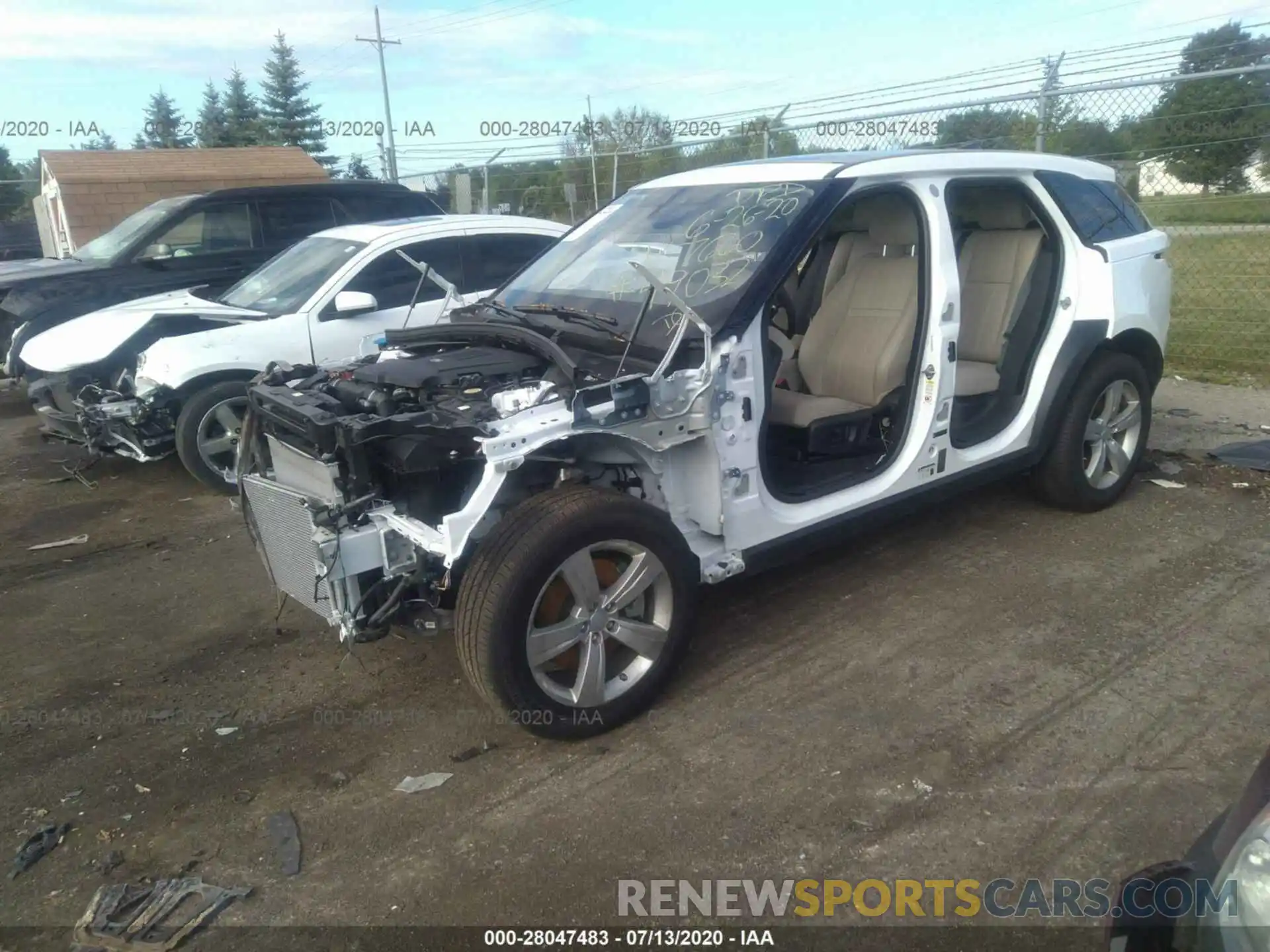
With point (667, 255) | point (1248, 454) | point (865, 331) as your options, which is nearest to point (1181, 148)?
point (1248, 454)

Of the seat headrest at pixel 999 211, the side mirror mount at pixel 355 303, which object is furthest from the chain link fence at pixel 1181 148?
the side mirror mount at pixel 355 303

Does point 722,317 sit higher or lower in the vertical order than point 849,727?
higher

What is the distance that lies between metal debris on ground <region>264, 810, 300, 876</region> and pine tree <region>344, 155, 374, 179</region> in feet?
63.9

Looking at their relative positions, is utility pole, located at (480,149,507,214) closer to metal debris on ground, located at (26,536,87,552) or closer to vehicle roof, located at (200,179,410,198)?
vehicle roof, located at (200,179,410,198)

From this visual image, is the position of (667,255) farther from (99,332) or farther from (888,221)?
(99,332)

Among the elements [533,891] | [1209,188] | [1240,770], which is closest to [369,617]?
[533,891]

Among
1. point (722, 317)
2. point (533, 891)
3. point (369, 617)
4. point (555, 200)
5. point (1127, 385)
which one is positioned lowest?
point (533, 891)

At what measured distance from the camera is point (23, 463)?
24.6ft

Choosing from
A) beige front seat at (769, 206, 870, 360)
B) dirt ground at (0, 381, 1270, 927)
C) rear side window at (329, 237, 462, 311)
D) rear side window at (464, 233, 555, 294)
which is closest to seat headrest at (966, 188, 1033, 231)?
beige front seat at (769, 206, 870, 360)

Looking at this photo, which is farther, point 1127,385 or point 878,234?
point 1127,385

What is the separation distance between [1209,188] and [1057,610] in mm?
7562

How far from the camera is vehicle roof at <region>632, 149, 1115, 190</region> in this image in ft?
13.2

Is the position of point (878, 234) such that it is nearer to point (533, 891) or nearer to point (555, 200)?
point (533, 891)

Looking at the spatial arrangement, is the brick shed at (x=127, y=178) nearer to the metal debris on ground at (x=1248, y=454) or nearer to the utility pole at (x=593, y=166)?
the utility pole at (x=593, y=166)
